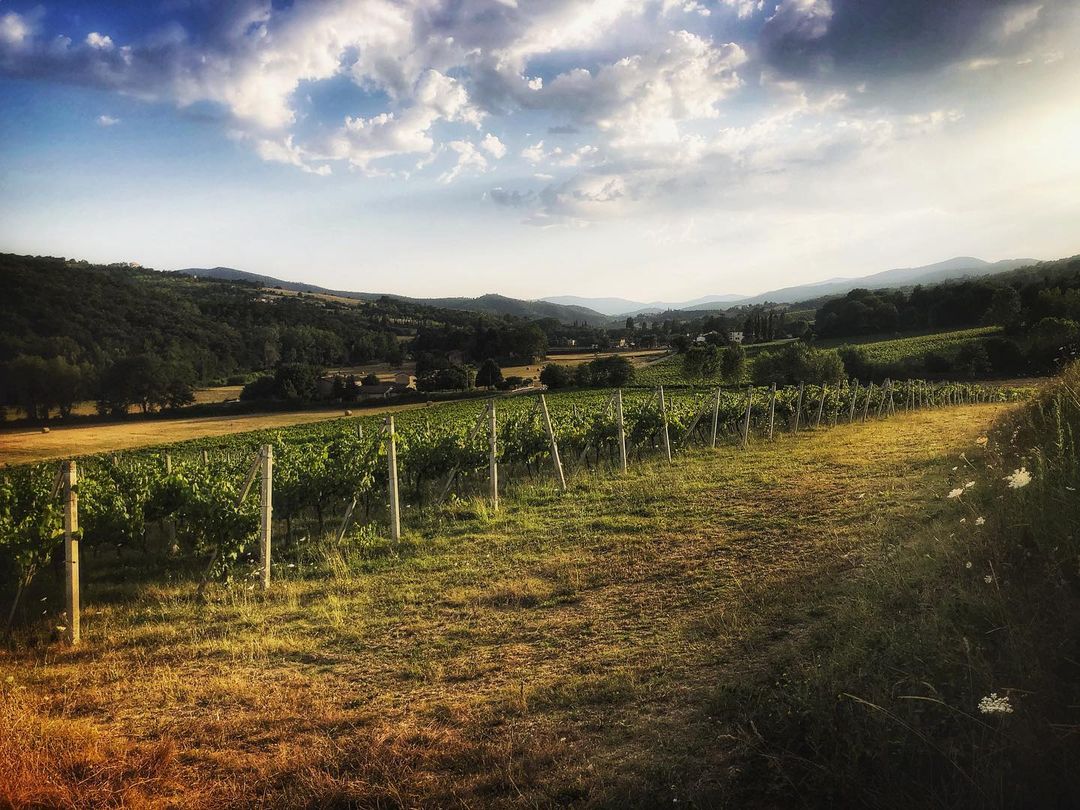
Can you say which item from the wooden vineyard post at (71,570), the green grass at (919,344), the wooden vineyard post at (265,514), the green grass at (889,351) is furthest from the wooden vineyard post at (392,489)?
the green grass at (919,344)

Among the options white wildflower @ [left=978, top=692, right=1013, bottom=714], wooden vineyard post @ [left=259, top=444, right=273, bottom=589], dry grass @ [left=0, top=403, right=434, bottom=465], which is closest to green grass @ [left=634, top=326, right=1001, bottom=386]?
dry grass @ [left=0, top=403, right=434, bottom=465]

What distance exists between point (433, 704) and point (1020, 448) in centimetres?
681

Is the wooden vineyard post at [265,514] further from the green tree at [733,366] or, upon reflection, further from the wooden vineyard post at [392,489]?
the green tree at [733,366]

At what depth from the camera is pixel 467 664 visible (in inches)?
195

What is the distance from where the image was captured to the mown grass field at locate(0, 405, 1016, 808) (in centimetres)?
321

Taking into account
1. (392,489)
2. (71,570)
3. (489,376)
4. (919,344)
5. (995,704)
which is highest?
(919,344)

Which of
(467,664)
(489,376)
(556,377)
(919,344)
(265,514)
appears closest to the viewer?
(467,664)

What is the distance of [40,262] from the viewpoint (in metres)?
36.9

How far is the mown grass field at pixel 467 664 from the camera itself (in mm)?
3211

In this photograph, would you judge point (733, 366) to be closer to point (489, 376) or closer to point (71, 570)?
point (489, 376)

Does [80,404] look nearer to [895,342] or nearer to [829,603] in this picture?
[829,603]

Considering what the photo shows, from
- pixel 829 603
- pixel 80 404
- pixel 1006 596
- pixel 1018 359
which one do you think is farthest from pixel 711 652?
pixel 1018 359

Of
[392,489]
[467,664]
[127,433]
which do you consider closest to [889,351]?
[392,489]

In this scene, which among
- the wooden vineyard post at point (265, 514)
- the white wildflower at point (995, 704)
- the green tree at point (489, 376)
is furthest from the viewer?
the green tree at point (489, 376)
